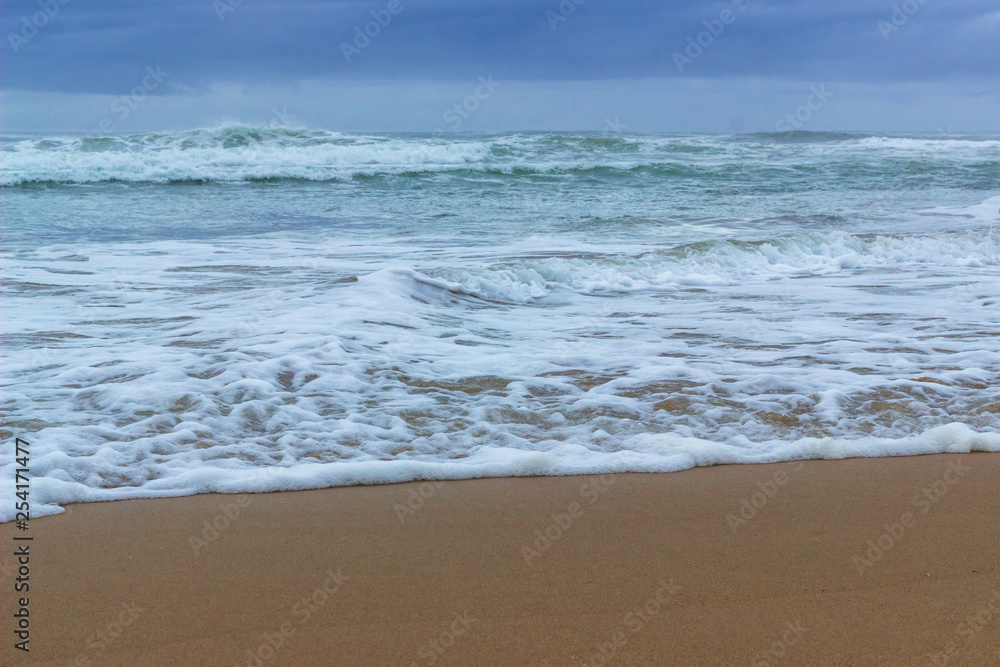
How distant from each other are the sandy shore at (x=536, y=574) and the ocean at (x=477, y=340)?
31cm

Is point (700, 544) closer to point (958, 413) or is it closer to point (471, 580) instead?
point (471, 580)

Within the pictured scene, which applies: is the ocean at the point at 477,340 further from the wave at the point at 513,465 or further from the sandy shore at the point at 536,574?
the sandy shore at the point at 536,574

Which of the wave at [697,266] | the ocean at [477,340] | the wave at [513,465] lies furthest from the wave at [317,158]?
the wave at [513,465]

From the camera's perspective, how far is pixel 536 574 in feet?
7.79

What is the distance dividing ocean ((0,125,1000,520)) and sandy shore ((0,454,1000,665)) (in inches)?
12.0

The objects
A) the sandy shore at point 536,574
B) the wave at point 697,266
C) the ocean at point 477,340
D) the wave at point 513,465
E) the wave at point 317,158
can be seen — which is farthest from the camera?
the wave at point 317,158

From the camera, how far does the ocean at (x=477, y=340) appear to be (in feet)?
11.4

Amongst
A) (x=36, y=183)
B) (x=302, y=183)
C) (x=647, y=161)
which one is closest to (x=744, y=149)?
(x=647, y=161)

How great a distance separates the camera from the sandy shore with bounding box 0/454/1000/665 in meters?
2.01

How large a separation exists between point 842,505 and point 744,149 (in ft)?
94.0

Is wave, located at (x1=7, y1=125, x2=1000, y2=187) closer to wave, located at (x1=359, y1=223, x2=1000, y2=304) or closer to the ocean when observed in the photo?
the ocean

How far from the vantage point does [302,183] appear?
64.3ft

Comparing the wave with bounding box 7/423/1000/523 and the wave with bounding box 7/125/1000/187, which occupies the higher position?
the wave with bounding box 7/125/1000/187

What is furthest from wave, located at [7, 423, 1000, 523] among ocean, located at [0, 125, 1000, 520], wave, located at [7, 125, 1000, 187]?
wave, located at [7, 125, 1000, 187]
